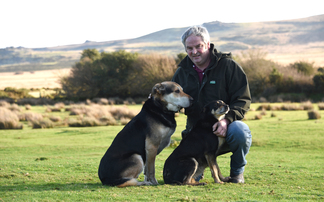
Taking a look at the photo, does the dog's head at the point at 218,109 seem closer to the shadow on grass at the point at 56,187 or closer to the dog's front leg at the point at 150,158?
the dog's front leg at the point at 150,158

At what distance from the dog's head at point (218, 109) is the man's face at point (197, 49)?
2.80ft

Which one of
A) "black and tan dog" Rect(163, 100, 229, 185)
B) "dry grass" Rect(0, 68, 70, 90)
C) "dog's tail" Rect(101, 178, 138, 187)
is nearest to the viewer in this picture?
"dog's tail" Rect(101, 178, 138, 187)

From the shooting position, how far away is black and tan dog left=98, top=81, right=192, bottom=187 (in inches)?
211

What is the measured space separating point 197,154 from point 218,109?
829mm

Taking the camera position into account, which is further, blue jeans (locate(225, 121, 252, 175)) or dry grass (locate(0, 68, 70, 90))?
dry grass (locate(0, 68, 70, 90))

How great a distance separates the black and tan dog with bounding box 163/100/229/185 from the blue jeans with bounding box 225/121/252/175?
17 centimetres

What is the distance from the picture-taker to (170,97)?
19.9 feet

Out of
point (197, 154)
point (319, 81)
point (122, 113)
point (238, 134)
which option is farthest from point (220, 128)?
point (319, 81)

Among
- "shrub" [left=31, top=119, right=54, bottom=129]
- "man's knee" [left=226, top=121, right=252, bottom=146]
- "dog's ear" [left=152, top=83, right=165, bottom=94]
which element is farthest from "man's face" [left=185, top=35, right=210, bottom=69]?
"shrub" [left=31, top=119, right=54, bottom=129]

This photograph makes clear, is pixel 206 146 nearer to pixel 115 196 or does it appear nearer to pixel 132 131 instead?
pixel 132 131

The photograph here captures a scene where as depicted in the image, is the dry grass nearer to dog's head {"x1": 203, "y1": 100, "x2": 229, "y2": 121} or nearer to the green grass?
the green grass

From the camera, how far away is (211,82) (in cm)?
612

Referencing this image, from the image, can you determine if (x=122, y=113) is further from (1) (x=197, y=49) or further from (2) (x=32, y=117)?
(1) (x=197, y=49)

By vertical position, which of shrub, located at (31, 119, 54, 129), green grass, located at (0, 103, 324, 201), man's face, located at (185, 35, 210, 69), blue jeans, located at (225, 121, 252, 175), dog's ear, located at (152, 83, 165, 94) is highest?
man's face, located at (185, 35, 210, 69)
